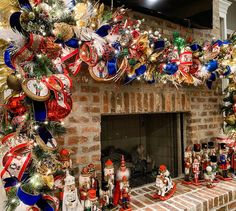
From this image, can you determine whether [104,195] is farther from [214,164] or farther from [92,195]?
[214,164]

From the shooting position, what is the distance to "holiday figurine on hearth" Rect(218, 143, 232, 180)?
228 centimetres

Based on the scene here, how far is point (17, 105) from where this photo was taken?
3.66 feet

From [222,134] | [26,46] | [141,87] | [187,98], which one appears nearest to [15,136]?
[26,46]

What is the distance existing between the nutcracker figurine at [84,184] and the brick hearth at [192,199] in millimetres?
443

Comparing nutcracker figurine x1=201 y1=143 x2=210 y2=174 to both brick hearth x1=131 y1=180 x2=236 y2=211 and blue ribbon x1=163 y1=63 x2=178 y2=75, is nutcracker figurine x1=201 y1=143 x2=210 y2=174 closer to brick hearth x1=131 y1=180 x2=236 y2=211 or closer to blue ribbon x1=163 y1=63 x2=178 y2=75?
brick hearth x1=131 y1=180 x2=236 y2=211

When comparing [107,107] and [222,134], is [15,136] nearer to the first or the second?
[107,107]

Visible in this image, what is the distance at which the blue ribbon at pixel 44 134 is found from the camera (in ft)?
3.84

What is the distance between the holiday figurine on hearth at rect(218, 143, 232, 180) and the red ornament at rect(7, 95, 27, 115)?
194cm

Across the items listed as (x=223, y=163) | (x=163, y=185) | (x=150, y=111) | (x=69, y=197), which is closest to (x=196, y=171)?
(x=223, y=163)

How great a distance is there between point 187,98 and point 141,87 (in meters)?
0.63

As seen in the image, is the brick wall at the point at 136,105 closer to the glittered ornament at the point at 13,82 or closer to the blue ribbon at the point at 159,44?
the blue ribbon at the point at 159,44

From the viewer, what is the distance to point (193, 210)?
5.70 ft

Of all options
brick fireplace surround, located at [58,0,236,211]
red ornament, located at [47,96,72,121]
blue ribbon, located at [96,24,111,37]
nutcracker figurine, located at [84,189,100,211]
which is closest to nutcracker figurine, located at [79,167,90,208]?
nutcracker figurine, located at [84,189,100,211]

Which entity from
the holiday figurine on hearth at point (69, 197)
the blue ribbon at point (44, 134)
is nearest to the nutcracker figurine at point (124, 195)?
the holiday figurine on hearth at point (69, 197)
